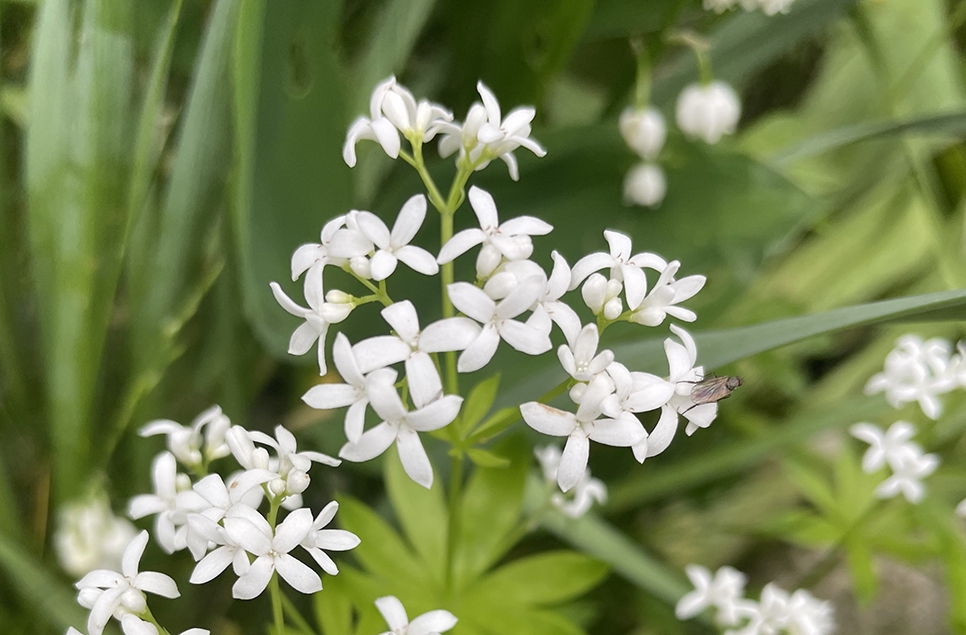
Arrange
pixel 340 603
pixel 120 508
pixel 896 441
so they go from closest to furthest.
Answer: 1. pixel 340 603
2. pixel 896 441
3. pixel 120 508

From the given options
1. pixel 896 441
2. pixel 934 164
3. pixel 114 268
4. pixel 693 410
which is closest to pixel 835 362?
pixel 934 164

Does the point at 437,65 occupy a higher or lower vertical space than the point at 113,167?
higher

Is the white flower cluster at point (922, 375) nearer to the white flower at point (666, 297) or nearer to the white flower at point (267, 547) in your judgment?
the white flower at point (666, 297)

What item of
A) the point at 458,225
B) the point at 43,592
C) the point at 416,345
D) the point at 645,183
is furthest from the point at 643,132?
the point at 43,592

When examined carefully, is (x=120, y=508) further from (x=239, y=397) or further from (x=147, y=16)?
(x=147, y=16)

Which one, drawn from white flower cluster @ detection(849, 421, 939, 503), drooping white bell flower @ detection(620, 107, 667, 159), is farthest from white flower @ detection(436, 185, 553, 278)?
white flower cluster @ detection(849, 421, 939, 503)

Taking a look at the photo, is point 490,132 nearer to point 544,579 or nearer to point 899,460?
point 544,579

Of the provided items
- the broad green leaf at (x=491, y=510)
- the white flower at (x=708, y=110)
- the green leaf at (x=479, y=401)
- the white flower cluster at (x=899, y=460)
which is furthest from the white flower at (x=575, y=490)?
the white flower at (x=708, y=110)
